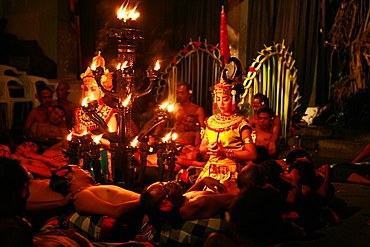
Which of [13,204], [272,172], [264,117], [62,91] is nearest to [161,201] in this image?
[272,172]

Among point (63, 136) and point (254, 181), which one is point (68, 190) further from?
point (63, 136)

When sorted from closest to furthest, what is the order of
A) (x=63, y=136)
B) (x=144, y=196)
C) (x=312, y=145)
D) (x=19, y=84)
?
1. (x=144, y=196)
2. (x=63, y=136)
3. (x=312, y=145)
4. (x=19, y=84)

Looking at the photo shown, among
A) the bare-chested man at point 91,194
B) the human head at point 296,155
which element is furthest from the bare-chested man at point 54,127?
the human head at point 296,155

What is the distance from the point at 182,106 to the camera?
21.8 ft

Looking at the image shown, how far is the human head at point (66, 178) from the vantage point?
3561 millimetres

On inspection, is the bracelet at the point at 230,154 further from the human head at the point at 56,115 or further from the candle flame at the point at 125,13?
the human head at the point at 56,115

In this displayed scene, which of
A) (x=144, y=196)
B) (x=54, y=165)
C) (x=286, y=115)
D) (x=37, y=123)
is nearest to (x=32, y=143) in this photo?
(x=54, y=165)

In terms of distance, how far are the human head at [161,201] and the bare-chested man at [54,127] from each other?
9.66 feet

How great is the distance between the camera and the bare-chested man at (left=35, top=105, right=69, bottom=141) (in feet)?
19.4

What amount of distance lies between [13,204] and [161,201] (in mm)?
1137

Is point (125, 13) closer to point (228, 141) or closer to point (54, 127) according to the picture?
point (228, 141)

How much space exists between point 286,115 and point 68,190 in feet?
14.0

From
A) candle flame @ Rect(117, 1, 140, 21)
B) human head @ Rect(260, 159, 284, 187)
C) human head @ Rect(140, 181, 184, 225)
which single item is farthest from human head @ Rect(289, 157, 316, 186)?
candle flame @ Rect(117, 1, 140, 21)

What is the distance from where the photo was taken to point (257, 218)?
1.82 metres
